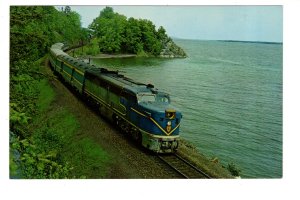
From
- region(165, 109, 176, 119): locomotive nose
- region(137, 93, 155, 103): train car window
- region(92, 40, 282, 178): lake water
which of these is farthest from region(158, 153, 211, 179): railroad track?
region(92, 40, 282, 178): lake water

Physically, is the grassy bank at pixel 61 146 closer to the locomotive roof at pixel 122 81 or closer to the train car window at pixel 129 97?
the train car window at pixel 129 97

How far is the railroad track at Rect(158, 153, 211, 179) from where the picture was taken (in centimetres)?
1788

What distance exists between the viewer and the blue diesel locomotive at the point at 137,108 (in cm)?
1916

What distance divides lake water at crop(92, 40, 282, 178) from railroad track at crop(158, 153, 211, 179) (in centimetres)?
567

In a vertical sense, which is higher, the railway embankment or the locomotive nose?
the locomotive nose

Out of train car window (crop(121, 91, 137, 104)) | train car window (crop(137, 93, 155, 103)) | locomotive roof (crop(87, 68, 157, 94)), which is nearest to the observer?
train car window (crop(137, 93, 155, 103))

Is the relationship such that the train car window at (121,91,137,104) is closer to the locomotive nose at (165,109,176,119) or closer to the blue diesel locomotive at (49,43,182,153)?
the blue diesel locomotive at (49,43,182,153)

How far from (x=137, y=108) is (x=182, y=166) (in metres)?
3.81

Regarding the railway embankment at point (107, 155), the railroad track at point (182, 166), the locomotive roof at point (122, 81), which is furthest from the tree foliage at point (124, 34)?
the railroad track at point (182, 166)

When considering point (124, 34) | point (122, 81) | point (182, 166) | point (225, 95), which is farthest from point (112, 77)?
point (182, 166)

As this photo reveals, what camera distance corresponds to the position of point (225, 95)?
29125mm

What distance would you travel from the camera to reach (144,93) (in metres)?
20.6

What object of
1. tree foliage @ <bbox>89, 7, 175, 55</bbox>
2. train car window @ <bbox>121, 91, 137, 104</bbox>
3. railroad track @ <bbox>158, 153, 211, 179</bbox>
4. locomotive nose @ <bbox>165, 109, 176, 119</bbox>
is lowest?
railroad track @ <bbox>158, 153, 211, 179</bbox>
